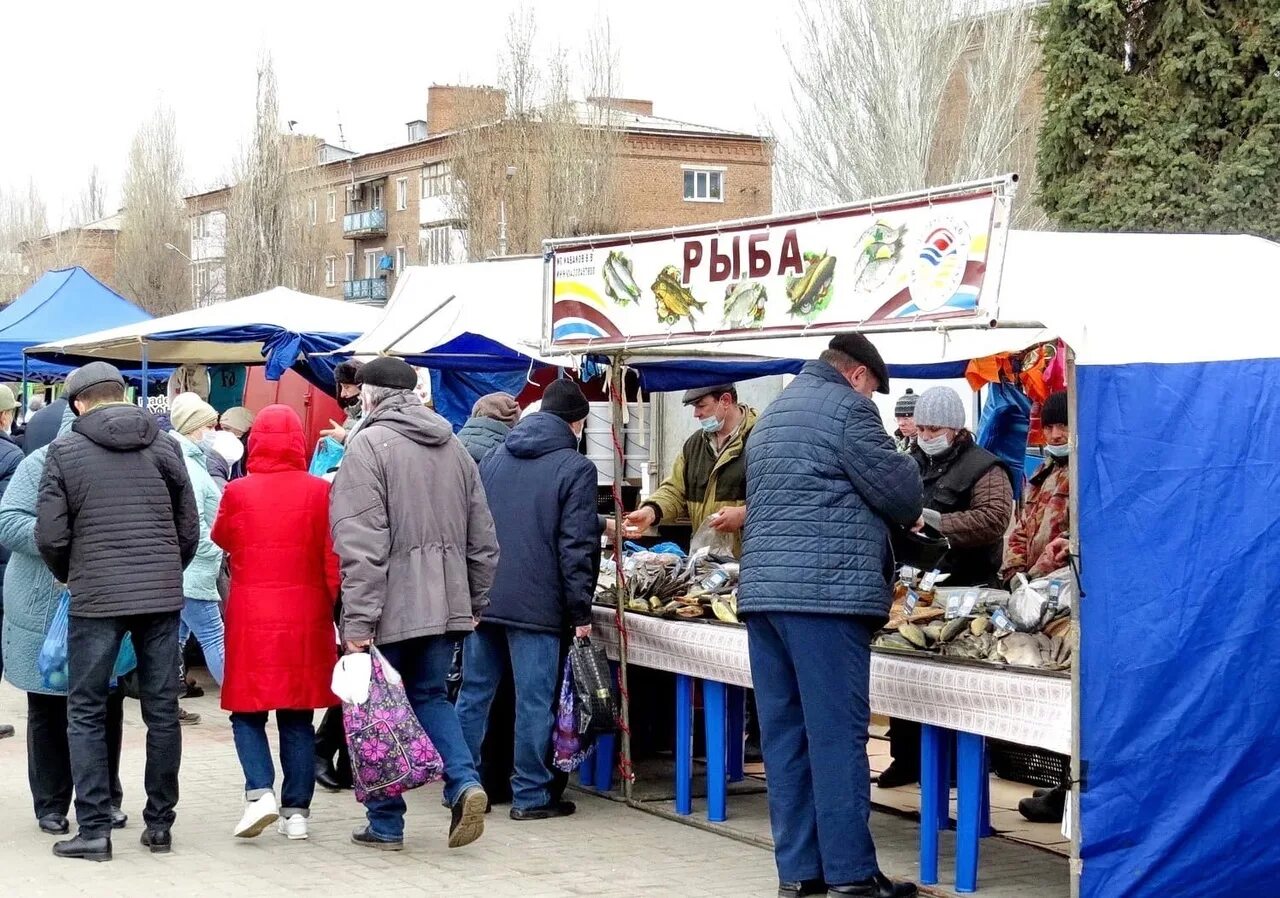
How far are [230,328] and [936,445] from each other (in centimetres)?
665

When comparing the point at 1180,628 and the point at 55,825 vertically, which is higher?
the point at 1180,628

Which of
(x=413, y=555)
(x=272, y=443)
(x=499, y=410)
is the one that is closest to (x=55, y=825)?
(x=272, y=443)

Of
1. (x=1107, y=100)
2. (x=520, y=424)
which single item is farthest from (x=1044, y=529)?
(x=1107, y=100)

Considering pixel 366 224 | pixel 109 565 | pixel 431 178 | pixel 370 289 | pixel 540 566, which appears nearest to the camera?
pixel 109 565

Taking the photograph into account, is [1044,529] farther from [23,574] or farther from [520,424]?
[23,574]

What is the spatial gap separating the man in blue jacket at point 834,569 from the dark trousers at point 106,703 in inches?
94.0

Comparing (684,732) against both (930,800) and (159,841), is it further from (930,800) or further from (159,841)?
(159,841)

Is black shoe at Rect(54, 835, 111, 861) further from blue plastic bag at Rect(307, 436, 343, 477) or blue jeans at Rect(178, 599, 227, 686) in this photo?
blue plastic bag at Rect(307, 436, 343, 477)

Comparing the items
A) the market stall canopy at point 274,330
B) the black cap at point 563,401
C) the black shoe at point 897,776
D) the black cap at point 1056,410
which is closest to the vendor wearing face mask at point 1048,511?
the black cap at point 1056,410

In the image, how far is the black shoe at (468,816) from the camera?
6.36 m

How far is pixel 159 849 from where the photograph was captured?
6.53 m

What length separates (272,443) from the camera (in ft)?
21.2

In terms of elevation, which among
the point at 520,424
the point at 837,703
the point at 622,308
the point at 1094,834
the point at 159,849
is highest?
the point at 622,308

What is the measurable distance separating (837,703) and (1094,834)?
0.94 m
